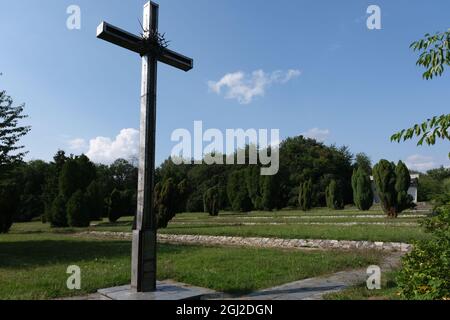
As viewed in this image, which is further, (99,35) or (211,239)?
(211,239)

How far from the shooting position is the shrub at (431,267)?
3938 mm

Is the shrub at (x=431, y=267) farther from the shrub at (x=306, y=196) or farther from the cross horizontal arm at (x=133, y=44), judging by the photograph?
the shrub at (x=306, y=196)

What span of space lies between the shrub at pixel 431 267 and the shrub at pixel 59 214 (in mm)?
26343

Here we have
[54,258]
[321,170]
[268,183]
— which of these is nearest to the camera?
[54,258]

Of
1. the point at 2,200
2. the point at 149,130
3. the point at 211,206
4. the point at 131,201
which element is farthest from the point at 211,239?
the point at 131,201

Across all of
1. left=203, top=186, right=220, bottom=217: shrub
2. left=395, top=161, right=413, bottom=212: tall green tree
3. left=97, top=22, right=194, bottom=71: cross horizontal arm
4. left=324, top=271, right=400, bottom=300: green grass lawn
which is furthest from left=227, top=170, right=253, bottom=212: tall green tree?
left=97, top=22, right=194, bottom=71: cross horizontal arm

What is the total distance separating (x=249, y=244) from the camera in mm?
A: 14203

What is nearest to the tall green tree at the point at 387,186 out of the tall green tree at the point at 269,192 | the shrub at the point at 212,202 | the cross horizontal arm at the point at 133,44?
the shrub at the point at 212,202

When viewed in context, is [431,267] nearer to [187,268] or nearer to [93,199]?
[187,268]

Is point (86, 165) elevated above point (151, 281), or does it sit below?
above

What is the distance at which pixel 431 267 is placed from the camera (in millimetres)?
4164

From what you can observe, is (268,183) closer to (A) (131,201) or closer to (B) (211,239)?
(A) (131,201)

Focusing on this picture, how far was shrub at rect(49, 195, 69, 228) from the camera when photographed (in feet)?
89.1

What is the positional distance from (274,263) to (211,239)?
7.51 m
